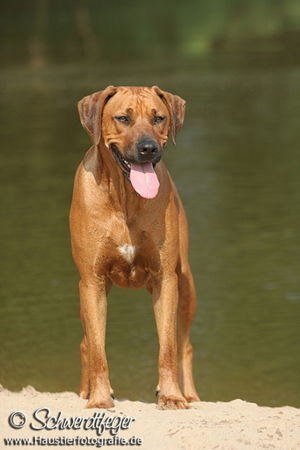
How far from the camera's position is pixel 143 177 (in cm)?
798

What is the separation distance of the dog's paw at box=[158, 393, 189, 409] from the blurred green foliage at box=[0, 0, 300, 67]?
84.8 feet

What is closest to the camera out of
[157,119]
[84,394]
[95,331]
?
Answer: [157,119]

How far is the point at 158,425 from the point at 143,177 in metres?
1.40

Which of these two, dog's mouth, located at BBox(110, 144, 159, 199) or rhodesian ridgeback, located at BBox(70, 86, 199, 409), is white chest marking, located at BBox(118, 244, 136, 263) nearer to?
rhodesian ridgeback, located at BBox(70, 86, 199, 409)

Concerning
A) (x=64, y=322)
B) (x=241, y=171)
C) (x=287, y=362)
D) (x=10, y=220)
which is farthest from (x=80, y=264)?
(x=241, y=171)

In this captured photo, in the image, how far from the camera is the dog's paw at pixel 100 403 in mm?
8117

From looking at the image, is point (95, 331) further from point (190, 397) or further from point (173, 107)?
point (173, 107)

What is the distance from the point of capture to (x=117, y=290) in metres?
13.0

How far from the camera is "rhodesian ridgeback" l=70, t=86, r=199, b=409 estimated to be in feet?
26.5

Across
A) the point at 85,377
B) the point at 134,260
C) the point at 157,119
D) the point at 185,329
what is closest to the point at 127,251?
the point at 134,260

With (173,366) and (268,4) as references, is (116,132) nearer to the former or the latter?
(173,366)

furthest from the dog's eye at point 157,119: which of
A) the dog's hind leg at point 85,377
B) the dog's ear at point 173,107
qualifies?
the dog's hind leg at point 85,377

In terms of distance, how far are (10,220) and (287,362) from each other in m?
6.38

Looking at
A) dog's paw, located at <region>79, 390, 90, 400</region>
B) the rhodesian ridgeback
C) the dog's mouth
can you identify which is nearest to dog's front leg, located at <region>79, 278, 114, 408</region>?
the rhodesian ridgeback
